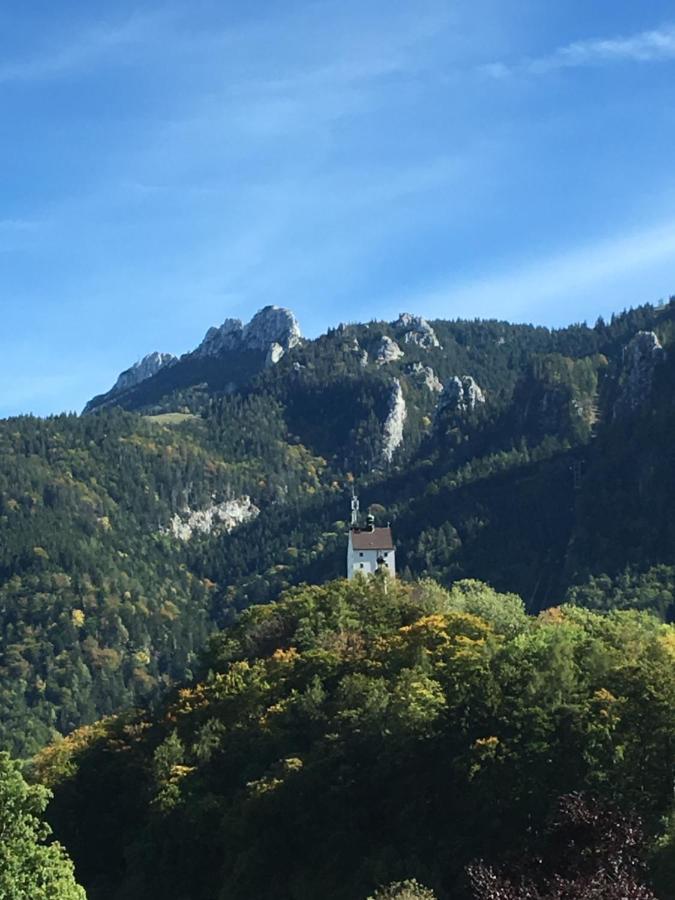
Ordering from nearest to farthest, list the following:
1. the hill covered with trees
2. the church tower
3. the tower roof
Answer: the hill covered with trees, the church tower, the tower roof

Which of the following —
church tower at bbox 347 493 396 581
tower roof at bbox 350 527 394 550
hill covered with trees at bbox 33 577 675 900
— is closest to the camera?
hill covered with trees at bbox 33 577 675 900

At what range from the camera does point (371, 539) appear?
429 feet

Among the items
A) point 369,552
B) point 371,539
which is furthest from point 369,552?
point 371,539

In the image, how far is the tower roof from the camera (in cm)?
13012

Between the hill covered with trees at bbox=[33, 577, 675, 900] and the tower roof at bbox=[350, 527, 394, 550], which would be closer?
A: the hill covered with trees at bbox=[33, 577, 675, 900]

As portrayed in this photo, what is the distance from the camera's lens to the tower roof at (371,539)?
5123 inches

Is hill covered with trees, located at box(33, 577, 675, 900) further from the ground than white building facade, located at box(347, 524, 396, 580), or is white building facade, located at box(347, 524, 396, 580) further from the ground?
white building facade, located at box(347, 524, 396, 580)

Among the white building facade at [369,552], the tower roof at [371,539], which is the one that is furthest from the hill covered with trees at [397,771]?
the tower roof at [371,539]

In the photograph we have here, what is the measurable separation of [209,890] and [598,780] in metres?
25.9

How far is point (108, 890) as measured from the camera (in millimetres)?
73250

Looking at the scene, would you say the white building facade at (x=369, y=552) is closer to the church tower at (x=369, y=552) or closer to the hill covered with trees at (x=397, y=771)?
the church tower at (x=369, y=552)

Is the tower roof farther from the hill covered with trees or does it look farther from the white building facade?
the hill covered with trees

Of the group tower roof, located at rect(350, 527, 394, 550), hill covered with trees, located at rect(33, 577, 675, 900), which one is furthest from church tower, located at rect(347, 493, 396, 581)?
hill covered with trees, located at rect(33, 577, 675, 900)

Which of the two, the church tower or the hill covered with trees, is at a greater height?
the church tower
